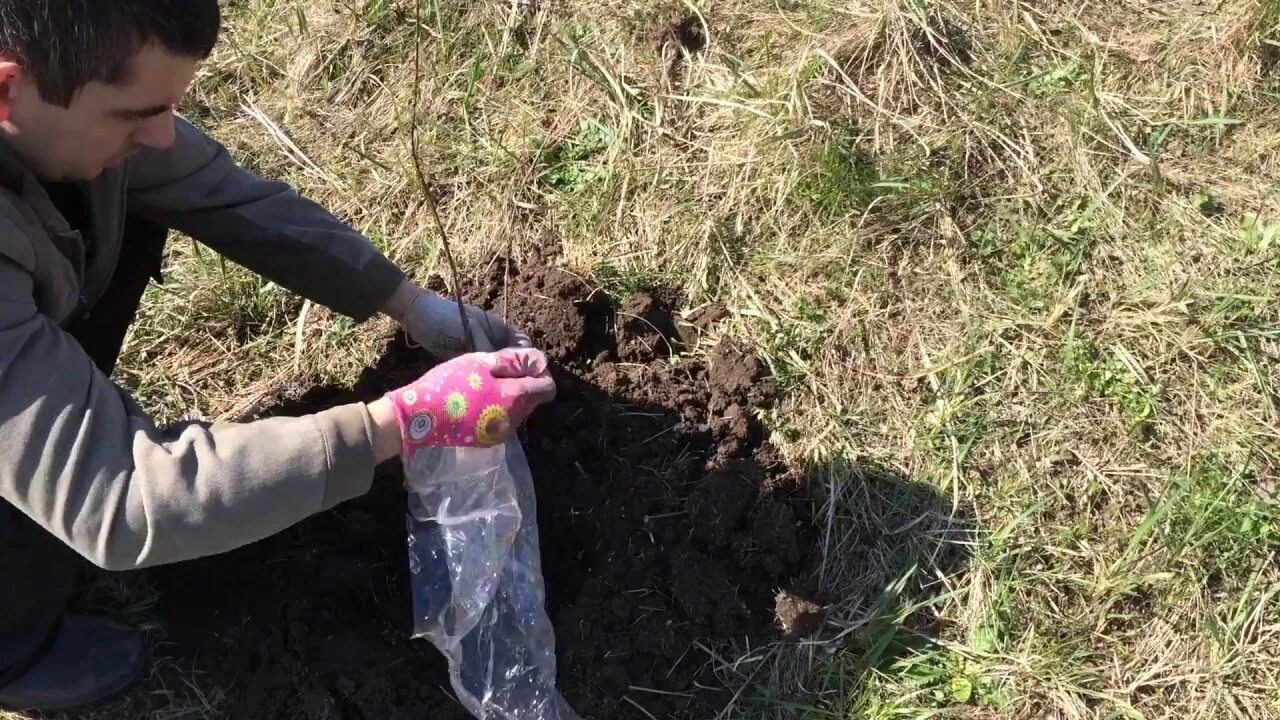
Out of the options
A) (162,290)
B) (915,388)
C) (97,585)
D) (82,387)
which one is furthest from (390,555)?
(915,388)

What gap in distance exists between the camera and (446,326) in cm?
224

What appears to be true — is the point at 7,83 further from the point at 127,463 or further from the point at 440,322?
the point at 440,322

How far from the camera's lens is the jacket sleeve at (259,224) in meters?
2.06

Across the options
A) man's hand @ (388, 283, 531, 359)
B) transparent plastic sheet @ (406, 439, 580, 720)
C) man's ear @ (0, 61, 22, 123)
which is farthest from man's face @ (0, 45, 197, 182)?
transparent plastic sheet @ (406, 439, 580, 720)

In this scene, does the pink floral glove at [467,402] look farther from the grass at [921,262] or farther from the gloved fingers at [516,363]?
the grass at [921,262]

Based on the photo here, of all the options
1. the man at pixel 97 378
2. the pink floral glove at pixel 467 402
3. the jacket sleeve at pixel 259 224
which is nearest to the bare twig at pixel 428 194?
the jacket sleeve at pixel 259 224

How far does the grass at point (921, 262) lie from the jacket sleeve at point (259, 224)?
37 centimetres

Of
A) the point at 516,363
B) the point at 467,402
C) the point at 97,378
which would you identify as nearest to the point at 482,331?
the point at 516,363

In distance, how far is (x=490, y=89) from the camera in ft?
9.49

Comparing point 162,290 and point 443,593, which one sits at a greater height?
point 162,290

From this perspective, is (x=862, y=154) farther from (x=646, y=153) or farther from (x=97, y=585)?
(x=97, y=585)

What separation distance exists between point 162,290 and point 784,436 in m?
1.61

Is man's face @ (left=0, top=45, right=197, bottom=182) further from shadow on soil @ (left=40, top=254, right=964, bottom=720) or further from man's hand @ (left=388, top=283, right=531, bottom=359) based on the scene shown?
shadow on soil @ (left=40, top=254, right=964, bottom=720)

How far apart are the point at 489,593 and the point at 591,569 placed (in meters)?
0.27
